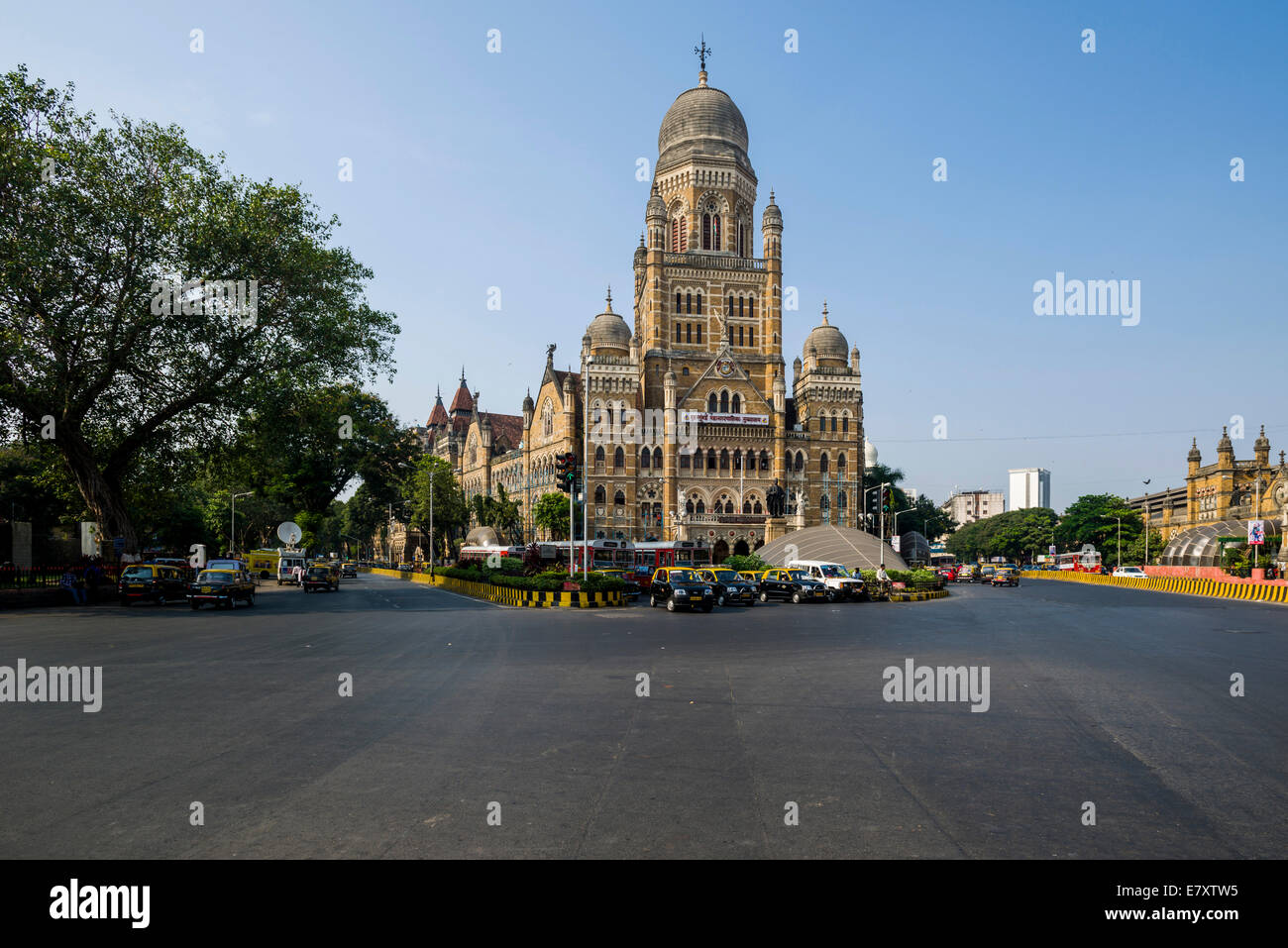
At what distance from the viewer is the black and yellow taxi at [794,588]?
114 ft

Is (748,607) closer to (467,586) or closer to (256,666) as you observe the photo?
(467,586)

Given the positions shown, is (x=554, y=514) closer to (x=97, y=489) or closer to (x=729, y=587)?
(x=729, y=587)

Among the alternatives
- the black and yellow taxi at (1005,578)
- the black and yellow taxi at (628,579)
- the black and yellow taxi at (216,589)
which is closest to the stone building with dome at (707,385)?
the black and yellow taxi at (1005,578)

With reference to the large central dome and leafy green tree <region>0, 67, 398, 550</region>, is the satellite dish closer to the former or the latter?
leafy green tree <region>0, 67, 398, 550</region>

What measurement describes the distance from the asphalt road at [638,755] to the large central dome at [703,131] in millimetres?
65976

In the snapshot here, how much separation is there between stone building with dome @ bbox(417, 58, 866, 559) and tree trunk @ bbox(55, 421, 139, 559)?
36892mm

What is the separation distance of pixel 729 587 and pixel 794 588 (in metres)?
3.36

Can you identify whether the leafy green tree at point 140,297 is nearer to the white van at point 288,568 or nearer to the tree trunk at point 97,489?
the tree trunk at point 97,489

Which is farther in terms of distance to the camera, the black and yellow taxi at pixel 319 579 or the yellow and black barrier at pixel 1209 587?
the black and yellow taxi at pixel 319 579

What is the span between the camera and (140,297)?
29.2 metres

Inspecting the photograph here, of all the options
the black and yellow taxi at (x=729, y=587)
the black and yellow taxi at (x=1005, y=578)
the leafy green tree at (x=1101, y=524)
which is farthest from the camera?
the leafy green tree at (x=1101, y=524)

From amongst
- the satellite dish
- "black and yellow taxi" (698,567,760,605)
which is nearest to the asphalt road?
"black and yellow taxi" (698,567,760,605)
